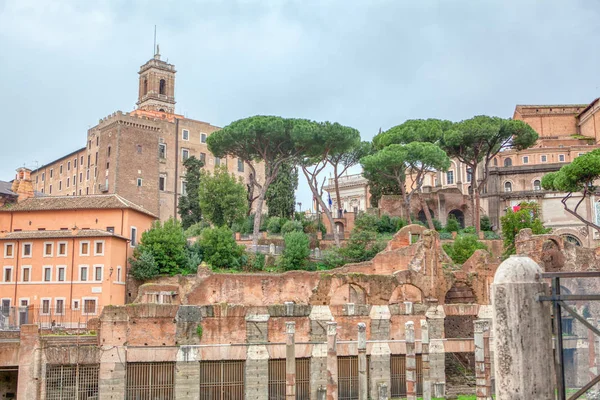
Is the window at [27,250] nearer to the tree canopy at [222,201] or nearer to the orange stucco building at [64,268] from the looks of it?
the orange stucco building at [64,268]

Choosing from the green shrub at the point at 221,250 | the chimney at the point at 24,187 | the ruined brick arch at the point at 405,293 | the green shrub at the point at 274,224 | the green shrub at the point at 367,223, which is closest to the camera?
the ruined brick arch at the point at 405,293

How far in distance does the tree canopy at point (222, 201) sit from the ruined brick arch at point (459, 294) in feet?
61.3

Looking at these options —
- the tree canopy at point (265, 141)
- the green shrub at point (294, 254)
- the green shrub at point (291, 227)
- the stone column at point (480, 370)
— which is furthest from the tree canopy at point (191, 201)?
the stone column at point (480, 370)

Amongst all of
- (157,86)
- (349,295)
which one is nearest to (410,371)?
(349,295)

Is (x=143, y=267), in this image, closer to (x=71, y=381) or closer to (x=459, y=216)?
(x=71, y=381)

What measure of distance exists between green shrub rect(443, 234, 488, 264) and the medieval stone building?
27.0 m

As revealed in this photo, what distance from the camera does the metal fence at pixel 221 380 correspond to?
2189 centimetres

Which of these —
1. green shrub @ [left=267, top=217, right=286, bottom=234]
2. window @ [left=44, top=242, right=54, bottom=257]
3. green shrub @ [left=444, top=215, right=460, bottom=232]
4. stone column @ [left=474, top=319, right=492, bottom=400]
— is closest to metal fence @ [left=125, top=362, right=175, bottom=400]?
stone column @ [left=474, top=319, right=492, bottom=400]

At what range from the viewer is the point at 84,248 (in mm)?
32344

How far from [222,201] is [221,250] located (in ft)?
33.3

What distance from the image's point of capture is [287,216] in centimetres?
4891

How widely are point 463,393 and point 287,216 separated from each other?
2621 centimetres

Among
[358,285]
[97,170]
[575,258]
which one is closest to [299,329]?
[358,285]

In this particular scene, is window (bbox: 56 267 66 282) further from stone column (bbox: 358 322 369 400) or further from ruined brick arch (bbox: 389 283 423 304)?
stone column (bbox: 358 322 369 400)
